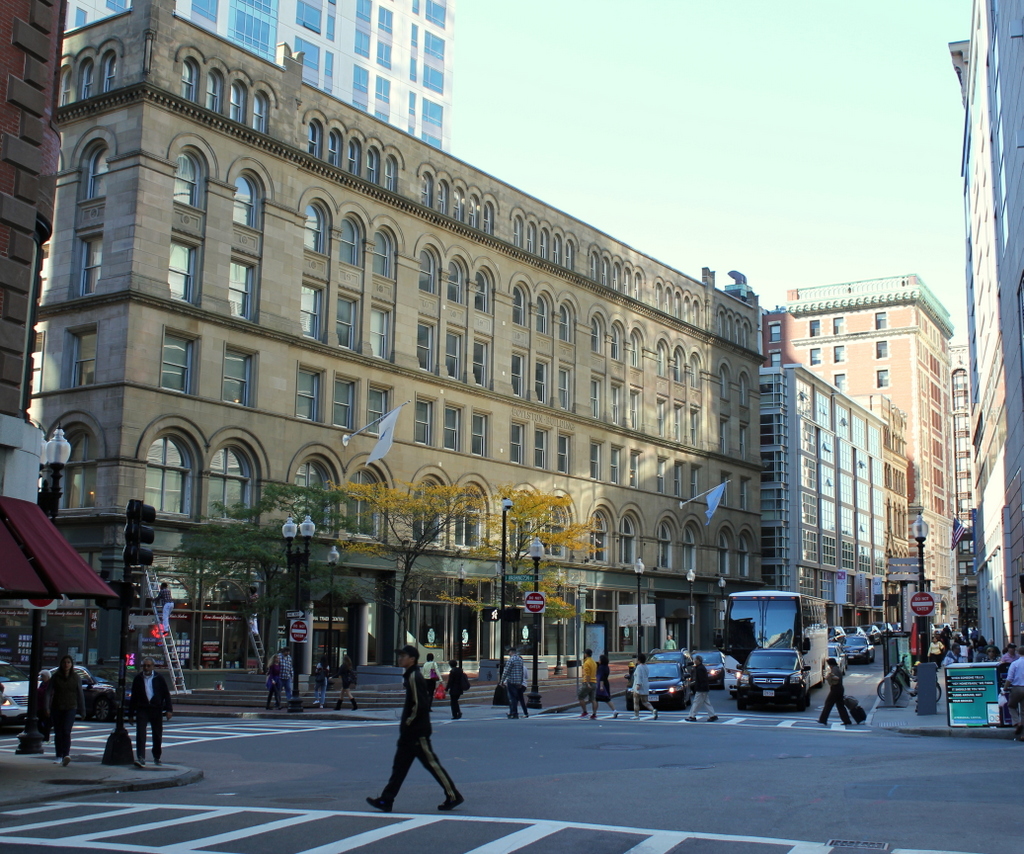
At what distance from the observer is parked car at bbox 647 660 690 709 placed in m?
36.7

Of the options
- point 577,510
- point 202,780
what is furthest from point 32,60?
point 577,510

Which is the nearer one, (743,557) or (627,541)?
(627,541)

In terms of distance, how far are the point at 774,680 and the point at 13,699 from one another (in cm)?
2157

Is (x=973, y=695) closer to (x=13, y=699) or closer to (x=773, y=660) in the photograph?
(x=773, y=660)

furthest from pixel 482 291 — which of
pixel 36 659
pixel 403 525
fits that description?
pixel 36 659

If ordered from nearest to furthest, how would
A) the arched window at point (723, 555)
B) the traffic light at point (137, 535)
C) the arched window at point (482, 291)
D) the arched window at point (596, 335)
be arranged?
the traffic light at point (137, 535)
the arched window at point (482, 291)
the arched window at point (596, 335)
the arched window at point (723, 555)

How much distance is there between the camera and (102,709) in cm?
3134

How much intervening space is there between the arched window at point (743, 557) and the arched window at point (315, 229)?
138 feet

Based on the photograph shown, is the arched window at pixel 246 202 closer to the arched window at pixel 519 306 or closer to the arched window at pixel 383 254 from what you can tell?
the arched window at pixel 383 254

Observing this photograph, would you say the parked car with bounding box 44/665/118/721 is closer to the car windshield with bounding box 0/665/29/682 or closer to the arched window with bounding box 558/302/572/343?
the car windshield with bounding box 0/665/29/682

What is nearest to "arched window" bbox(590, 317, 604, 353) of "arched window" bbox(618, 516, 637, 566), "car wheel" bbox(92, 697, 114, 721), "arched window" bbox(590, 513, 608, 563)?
"arched window" bbox(590, 513, 608, 563)

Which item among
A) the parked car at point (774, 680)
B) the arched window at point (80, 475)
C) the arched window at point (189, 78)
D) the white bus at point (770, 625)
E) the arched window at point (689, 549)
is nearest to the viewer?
the parked car at point (774, 680)

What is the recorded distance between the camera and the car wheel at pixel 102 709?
1228 inches

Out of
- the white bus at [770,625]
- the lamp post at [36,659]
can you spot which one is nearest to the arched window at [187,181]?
the lamp post at [36,659]
